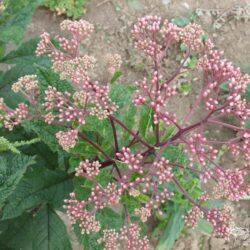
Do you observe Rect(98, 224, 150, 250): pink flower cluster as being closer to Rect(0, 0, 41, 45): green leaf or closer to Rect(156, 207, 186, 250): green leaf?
Rect(0, 0, 41, 45): green leaf

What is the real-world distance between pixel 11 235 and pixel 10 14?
1209 millimetres

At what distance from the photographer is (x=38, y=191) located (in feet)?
7.14

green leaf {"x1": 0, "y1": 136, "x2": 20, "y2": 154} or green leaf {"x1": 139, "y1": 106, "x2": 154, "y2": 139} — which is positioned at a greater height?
green leaf {"x1": 139, "y1": 106, "x2": 154, "y2": 139}

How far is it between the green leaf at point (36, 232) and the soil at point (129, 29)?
5.77ft

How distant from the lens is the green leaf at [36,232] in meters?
2.38

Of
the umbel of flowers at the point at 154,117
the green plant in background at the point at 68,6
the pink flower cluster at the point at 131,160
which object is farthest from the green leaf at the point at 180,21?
the pink flower cluster at the point at 131,160

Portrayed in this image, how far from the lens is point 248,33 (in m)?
4.27

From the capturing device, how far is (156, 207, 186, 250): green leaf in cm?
323

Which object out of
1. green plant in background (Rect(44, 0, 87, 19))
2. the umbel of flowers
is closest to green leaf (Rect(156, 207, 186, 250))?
the umbel of flowers

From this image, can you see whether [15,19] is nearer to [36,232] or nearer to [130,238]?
[36,232]

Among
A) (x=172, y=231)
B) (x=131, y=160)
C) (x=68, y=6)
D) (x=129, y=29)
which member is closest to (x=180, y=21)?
(x=129, y=29)

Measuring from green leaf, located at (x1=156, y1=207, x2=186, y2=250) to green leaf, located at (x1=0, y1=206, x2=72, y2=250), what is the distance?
107cm

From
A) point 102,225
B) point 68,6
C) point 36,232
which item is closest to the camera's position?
point 102,225

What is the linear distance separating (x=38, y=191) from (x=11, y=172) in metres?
0.38
